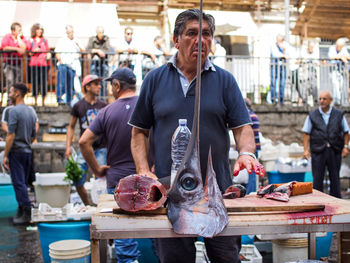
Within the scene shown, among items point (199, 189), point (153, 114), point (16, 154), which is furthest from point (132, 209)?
point (16, 154)

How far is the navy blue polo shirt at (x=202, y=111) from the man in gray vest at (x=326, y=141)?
577 centimetres

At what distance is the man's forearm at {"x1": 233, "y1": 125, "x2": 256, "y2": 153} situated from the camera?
125 inches

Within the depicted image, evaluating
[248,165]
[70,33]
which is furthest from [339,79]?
[248,165]

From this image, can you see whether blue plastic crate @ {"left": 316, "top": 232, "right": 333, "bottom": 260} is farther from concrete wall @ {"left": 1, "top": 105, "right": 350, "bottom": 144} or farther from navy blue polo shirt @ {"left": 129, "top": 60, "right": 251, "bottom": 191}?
concrete wall @ {"left": 1, "top": 105, "right": 350, "bottom": 144}

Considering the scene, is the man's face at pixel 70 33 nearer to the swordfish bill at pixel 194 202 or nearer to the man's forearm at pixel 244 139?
the man's forearm at pixel 244 139

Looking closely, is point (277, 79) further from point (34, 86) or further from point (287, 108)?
point (34, 86)

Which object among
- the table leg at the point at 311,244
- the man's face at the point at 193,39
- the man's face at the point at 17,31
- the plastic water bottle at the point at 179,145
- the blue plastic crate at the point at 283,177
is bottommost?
the blue plastic crate at the point at 283,177

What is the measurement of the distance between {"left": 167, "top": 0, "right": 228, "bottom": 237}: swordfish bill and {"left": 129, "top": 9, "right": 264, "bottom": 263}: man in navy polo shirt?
0.46 m

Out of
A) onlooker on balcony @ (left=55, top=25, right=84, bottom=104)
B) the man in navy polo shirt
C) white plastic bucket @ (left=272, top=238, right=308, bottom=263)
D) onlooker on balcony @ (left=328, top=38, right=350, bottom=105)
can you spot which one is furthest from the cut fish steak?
onlooker on balcony @ (left=328, top=38, right=350, bottom=105)

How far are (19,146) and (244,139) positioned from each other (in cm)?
563

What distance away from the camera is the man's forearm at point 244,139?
317 centimetres

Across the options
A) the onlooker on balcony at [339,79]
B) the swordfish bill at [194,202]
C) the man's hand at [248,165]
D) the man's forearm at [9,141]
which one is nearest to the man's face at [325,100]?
the man's forearm at [9,141]

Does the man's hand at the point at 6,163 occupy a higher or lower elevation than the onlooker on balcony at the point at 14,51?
lower

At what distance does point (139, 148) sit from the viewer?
3.45 meters
